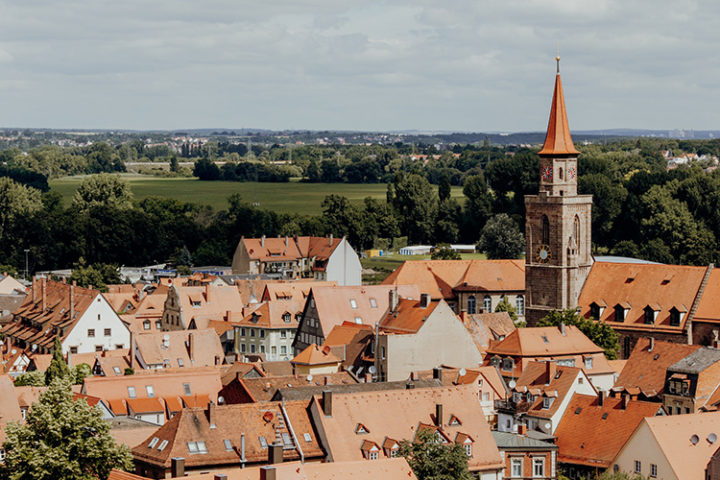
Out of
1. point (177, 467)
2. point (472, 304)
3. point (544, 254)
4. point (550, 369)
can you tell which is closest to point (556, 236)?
point (544, 254)

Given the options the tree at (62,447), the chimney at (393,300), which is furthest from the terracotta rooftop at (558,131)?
the tree at (62,447)

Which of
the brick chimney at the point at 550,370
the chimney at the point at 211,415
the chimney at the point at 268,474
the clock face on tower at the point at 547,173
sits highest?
the clock face on tower at the point at 547,173

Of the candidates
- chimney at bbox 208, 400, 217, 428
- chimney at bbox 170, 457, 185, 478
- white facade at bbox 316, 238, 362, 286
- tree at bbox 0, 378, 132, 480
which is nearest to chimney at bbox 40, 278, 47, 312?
white facade at bbox 316, 238, 362, 286

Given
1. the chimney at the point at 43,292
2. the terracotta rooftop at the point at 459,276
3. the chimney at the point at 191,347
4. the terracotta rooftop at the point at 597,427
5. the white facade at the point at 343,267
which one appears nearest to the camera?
the terracotta rooftop at the point at 597,427

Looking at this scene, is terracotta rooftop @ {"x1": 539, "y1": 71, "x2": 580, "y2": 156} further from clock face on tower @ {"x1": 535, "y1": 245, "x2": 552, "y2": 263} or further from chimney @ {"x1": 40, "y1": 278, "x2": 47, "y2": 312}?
chimney @ {"x1": 40, "y1": 278, "x2": 47, "y2": 312}

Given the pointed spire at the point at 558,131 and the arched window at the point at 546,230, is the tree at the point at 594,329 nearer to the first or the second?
the arched window at the point at 546,230

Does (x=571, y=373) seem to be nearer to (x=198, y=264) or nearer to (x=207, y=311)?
(x=207, y=311)

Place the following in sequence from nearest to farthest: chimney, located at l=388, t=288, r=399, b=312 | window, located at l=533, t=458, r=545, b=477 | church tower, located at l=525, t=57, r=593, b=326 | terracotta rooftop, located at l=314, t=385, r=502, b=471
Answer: terracotta rooftop, located at l=314, t=385, r=502, b=471, window, located at l=533, t=458, r=545, b=477, chimney, located at l=388, t=288, r=399, b=312, church tower, located at l=525, t=57, r=593, b=326
